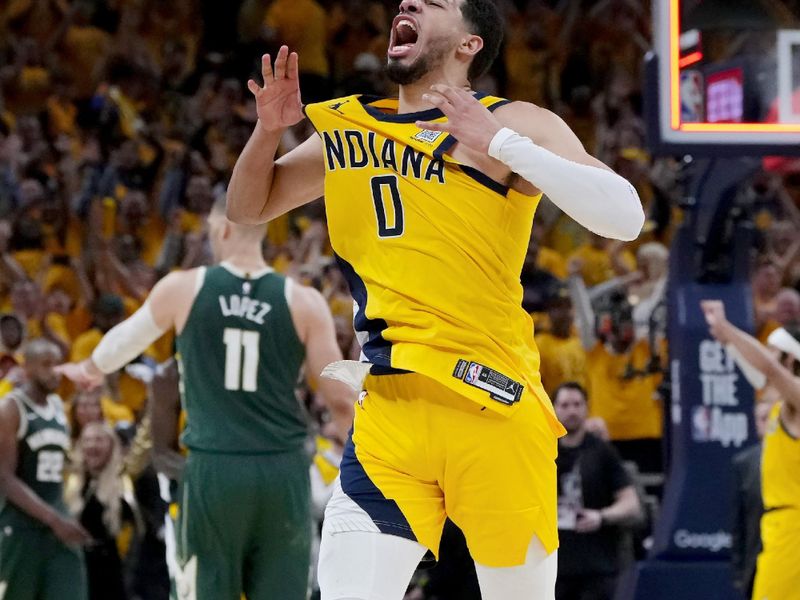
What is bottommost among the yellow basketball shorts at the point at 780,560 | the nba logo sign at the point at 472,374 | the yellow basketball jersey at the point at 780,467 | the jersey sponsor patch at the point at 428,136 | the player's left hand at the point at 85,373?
the yellow basketball shorts at the point at 780,560

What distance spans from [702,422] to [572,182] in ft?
17.2

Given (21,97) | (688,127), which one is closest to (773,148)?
(688,127)

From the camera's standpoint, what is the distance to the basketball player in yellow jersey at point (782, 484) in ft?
24.0

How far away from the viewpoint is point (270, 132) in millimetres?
4418

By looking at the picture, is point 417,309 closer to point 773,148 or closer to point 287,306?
point 287,306

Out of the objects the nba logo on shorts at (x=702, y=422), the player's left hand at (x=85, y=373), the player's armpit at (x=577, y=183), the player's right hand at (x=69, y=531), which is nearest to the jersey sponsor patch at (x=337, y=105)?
the player's armpit at (x=577, y=183)

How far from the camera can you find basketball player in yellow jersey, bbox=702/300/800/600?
24.0 ft

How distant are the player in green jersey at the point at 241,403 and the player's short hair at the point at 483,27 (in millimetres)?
2416

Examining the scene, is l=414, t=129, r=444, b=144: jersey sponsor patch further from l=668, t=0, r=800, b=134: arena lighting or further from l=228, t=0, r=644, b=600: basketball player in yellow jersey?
l=668, t=0, r=800, b=134: arena lighting

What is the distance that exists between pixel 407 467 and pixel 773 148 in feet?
14.3

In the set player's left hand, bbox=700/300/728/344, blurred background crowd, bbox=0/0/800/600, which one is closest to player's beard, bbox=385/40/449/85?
player's left hand, bbox=700/300/728/344

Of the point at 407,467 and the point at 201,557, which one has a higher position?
the point at 407,467

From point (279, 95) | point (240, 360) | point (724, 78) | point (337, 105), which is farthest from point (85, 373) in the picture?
point (724, 78)

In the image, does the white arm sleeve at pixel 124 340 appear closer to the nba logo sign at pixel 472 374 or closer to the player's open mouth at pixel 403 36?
the player's open mouth at pixel 403 36
